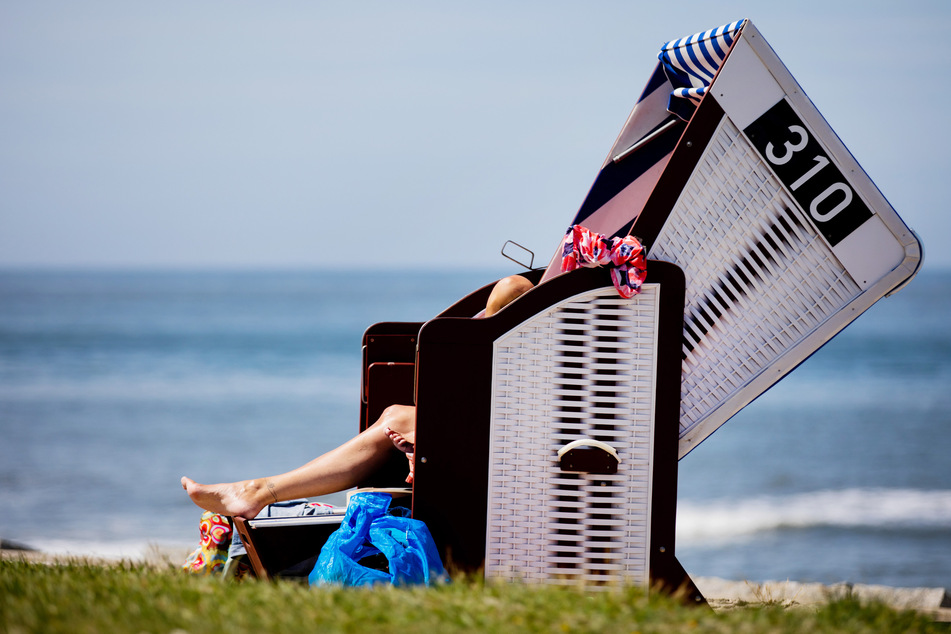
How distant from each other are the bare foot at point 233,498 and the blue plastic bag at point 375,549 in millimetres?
390

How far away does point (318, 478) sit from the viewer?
3.71 meters

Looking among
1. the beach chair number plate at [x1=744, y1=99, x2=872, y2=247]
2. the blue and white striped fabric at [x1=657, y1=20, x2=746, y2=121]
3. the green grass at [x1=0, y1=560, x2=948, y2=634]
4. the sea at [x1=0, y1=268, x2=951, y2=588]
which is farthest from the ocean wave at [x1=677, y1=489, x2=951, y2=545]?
the green grass at [x1=0, y1=560, x2=948, y2=634]

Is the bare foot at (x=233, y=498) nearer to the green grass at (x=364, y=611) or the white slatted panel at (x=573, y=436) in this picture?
the green grass at (x=364, y=611)

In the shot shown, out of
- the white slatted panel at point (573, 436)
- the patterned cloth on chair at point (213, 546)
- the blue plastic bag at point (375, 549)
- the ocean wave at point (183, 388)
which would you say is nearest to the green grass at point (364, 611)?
the blue plastic bag at point (375, 549)

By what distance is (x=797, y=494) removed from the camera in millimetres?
13992

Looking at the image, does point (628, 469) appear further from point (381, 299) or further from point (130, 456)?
point (381, 299)

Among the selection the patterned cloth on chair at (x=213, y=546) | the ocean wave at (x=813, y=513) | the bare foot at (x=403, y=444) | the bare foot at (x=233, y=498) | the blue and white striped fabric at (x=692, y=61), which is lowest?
the ocean wave at (x=813, y=513)

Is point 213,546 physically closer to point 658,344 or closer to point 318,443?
point 658,344

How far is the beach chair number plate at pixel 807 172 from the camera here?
135 inches

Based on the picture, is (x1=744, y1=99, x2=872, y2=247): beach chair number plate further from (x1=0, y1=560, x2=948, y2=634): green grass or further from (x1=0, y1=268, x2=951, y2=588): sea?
(x1=0, y1=268, x2=951, y2=588): sea

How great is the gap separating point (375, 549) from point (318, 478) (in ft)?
1.70

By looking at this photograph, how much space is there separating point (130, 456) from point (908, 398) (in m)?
19.5

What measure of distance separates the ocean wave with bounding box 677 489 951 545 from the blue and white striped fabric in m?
8.46

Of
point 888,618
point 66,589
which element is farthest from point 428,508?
point 888,618
